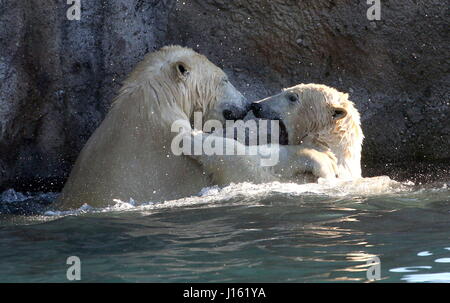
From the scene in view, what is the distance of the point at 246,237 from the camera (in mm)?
5219

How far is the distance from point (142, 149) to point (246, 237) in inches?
63.2

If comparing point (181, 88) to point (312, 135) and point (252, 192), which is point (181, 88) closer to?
point (252, 192)

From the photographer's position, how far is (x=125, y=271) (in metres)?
4.45

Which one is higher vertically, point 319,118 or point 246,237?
point 319,118

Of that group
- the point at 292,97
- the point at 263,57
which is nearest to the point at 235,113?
the point at 292,97

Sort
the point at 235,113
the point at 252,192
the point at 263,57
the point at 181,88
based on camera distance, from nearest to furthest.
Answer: the point at 252,192 → the point at 181,88 → the point at 235,113 → the point at 263,57

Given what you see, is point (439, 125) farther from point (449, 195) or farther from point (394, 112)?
point (449, 195)

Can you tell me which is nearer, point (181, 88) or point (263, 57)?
point (181, 88)

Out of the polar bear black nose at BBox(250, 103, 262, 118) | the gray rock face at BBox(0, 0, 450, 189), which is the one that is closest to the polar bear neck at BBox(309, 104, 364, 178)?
the polar bear black nose at BBox(250, 103, 262, 118)

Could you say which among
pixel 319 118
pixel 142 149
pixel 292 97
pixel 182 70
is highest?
pixel 182 70

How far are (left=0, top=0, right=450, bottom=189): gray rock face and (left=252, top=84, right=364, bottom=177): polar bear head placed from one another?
122 centimetres

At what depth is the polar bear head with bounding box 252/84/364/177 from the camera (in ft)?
24.1

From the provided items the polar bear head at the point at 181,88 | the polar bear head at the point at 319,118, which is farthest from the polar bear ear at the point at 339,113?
the polar bear head at the point at 181,88

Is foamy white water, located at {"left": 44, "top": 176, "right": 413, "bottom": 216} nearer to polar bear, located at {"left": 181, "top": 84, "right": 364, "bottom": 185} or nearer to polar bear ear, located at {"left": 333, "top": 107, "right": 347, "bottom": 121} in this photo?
polar bear, located at {"left": 181, "top": 84, "right": 364, "bottom": 185}
